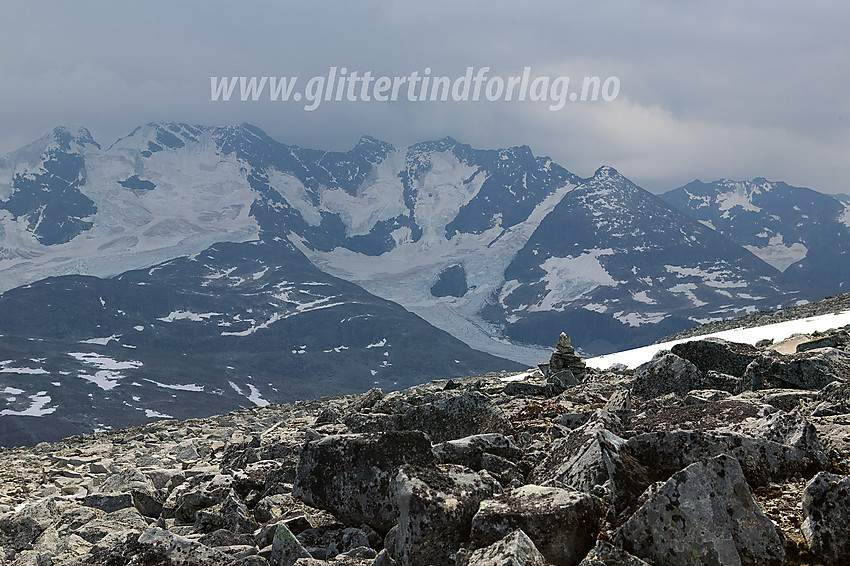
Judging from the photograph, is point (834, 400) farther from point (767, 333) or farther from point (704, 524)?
point (767, 333)

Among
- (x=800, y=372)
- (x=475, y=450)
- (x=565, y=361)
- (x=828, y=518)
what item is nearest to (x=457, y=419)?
(x=475, y=450)

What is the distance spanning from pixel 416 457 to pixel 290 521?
5.42 ft

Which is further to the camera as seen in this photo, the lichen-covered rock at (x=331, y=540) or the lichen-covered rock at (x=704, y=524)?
the lichen-covered rock at (x=331, y=540)

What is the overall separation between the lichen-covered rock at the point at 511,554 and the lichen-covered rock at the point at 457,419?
5682 mm

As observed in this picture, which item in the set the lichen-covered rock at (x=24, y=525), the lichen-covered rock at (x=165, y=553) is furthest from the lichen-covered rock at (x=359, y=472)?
the lichen-covered rock at (x=24, y=525)

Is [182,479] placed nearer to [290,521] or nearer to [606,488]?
[290,521]

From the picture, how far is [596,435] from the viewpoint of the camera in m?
6.38

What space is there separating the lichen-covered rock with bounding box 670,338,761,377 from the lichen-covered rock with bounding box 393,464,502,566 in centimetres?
881

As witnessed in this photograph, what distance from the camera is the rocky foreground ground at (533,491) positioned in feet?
16.6

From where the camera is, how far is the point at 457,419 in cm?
1095

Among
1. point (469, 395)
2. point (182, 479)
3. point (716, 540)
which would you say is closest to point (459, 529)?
point (716, 540)

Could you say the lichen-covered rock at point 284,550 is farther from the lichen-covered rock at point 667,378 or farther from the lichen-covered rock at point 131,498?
the lichen-covered rock at point 667,378

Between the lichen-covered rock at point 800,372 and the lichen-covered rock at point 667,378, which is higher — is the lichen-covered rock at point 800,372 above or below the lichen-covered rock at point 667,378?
above

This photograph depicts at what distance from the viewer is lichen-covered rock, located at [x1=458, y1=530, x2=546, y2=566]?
15.2ft
